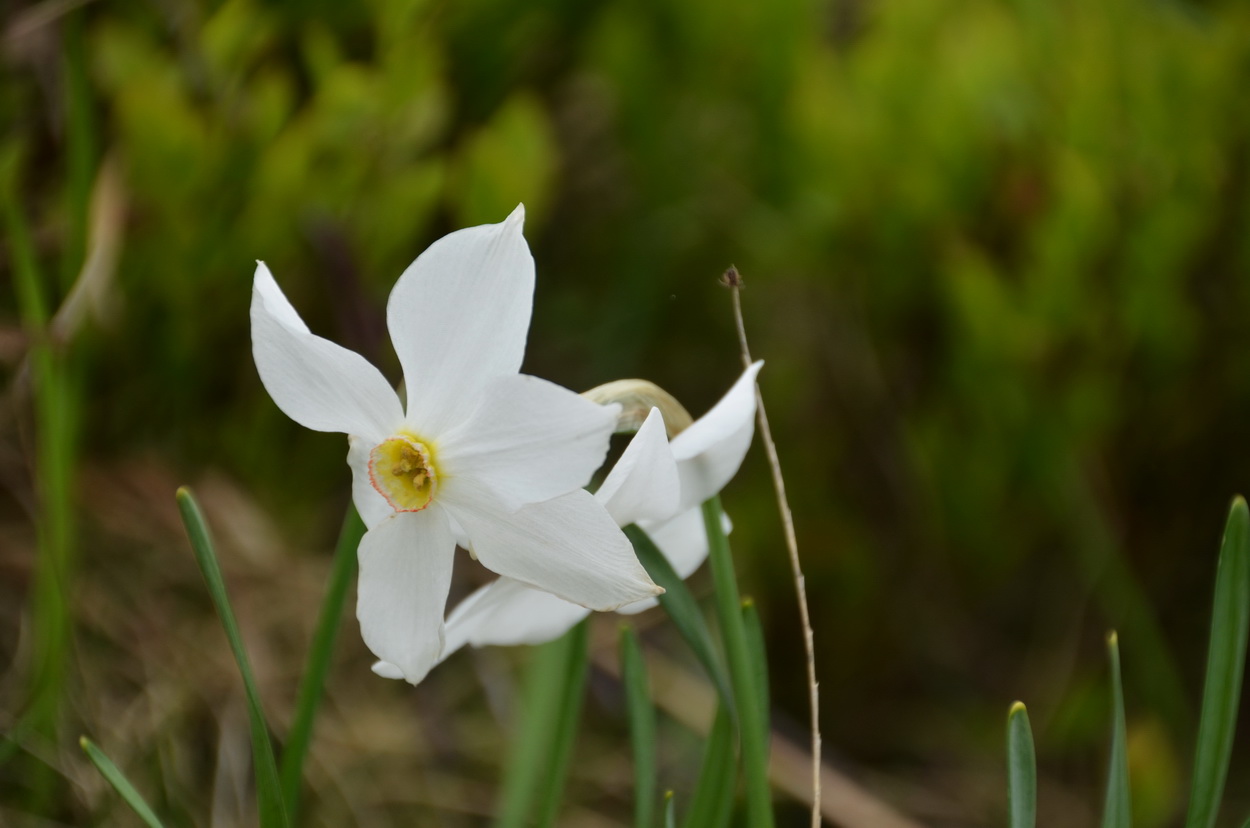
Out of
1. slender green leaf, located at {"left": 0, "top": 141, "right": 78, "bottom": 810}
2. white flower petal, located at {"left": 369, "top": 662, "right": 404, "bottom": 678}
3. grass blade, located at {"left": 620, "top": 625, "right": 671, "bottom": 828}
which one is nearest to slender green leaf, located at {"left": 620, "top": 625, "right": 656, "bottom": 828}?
grass blade, located at {"left": 620, "top": 625, "right": 671, "bottom": 828}

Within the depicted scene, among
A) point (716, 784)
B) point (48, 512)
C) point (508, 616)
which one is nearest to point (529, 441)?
point (508, 616)

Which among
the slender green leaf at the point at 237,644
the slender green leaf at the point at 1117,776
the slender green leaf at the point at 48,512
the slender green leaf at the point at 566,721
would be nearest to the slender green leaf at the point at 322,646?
the slender green leaf at the point at 237,644

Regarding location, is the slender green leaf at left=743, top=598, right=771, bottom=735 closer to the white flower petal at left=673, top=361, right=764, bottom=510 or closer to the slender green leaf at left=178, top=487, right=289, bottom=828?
the white flower petal at left=673, top=361, right=764, bottom=510

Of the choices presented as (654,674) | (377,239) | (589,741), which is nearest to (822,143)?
(377,239)

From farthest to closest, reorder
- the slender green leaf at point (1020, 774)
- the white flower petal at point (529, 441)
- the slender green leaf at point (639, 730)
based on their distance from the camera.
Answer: the slender green leaf at point (639, 730) → the slender green leaf at point (1020, 774) → the white flower petal at point (529, 441)

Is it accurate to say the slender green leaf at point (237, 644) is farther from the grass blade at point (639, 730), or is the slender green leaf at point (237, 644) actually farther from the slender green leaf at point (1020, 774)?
the slender green leaf at point (1020, 774)

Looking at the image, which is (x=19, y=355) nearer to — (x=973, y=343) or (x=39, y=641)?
(x=39, y=641)

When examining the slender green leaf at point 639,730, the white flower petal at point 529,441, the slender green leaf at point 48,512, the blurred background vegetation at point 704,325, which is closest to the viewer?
the white flower petal at point 529,441

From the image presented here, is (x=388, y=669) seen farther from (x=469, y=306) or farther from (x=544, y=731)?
(x=544, y=731)
